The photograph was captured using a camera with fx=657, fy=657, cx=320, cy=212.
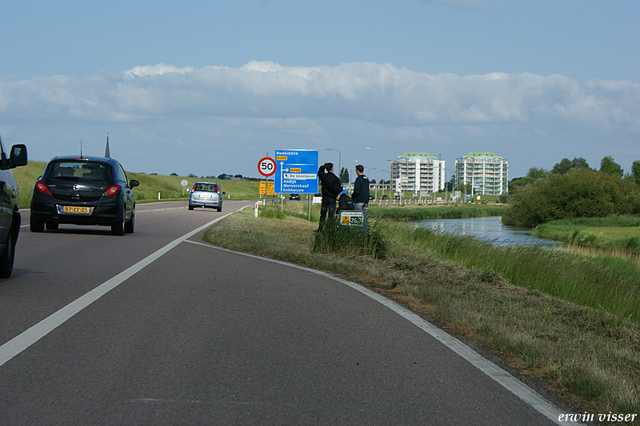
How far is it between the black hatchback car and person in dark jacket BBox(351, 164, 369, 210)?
5.84 m

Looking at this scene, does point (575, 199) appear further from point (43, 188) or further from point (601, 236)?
point (43, 188)

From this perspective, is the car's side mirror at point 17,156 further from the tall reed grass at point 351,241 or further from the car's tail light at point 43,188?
the car's tail light at point 43,188

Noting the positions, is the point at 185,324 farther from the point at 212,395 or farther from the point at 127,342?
the point at 212,395

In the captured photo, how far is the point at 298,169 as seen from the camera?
28.9 meters

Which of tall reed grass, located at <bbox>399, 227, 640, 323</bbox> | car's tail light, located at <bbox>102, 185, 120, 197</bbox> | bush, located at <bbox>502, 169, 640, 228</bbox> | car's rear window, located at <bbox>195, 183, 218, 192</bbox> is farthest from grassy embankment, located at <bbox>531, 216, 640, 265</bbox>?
car's rear window, located at <bbox>195, 183, 218, 192</bbox>

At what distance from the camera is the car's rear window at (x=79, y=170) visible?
15516 millimetres

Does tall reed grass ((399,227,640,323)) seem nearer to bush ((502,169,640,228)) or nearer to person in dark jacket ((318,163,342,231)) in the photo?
person in dark jacket ((318,163,342,231))

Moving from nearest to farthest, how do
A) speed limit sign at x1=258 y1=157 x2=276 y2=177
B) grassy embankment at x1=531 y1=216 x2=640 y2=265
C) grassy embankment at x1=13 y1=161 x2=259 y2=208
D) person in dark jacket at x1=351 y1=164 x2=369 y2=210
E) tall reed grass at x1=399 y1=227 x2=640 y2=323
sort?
tall reed grass at x1=399 y1=227 x2=640 y2=323 → person in dark jacket at x1=351 y1=164 x2=369 y2=210 → speed limit sign at x1=258 y1=157 x2=276 y2=177 → grassy embankment at x1=531 y1=216 x2=640 y2=265 → grassy embankment at x1=13 y1=161 x2=259 y2=208

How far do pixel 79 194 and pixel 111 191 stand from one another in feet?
2.43

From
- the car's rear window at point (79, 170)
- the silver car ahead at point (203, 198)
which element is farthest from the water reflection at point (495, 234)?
the silver car ahead at point (203, 198)

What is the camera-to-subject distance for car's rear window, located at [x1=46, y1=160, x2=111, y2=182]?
611 inches

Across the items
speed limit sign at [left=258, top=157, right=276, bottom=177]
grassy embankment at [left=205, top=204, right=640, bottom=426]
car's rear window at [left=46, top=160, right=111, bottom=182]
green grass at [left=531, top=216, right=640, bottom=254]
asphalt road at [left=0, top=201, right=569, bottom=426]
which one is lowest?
green grass at [left=531, top=216, right=640, bottom=254]

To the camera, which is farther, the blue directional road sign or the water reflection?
the blue directional road sign

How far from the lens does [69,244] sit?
13570 millimetres
